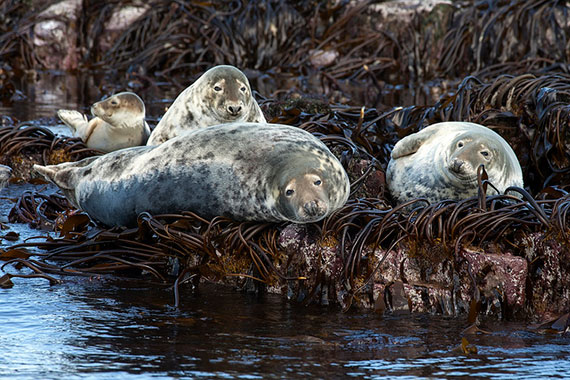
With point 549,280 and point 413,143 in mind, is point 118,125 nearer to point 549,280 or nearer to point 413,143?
point 413,143

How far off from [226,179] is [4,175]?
260 cm

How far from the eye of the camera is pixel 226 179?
5223 millimetres

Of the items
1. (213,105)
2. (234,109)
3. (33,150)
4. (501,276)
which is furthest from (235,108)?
(501,276)

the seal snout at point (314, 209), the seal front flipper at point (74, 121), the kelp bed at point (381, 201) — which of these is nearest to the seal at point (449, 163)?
the kelp bed at point (381, 201)

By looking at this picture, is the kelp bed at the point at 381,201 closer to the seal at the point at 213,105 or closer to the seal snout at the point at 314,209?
the seal snout at the point at 314,209

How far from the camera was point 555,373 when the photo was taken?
3.67 meters

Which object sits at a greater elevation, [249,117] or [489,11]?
[489,11]

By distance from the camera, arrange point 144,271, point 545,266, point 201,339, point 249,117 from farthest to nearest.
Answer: point 249,117, point 144,271, point 545,266, point 201,339

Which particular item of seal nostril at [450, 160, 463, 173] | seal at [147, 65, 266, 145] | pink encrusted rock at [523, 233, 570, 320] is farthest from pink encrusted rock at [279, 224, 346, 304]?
seal at [147, 65, 266, 145]

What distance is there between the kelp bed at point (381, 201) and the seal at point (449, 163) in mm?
236

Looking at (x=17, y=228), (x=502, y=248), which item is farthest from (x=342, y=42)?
(x=502, y=248)

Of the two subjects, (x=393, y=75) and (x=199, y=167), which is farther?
(x=393, y=75)

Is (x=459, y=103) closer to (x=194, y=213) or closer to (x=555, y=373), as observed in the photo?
(x=194, y=213)

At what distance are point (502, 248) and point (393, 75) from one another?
9518 mm
